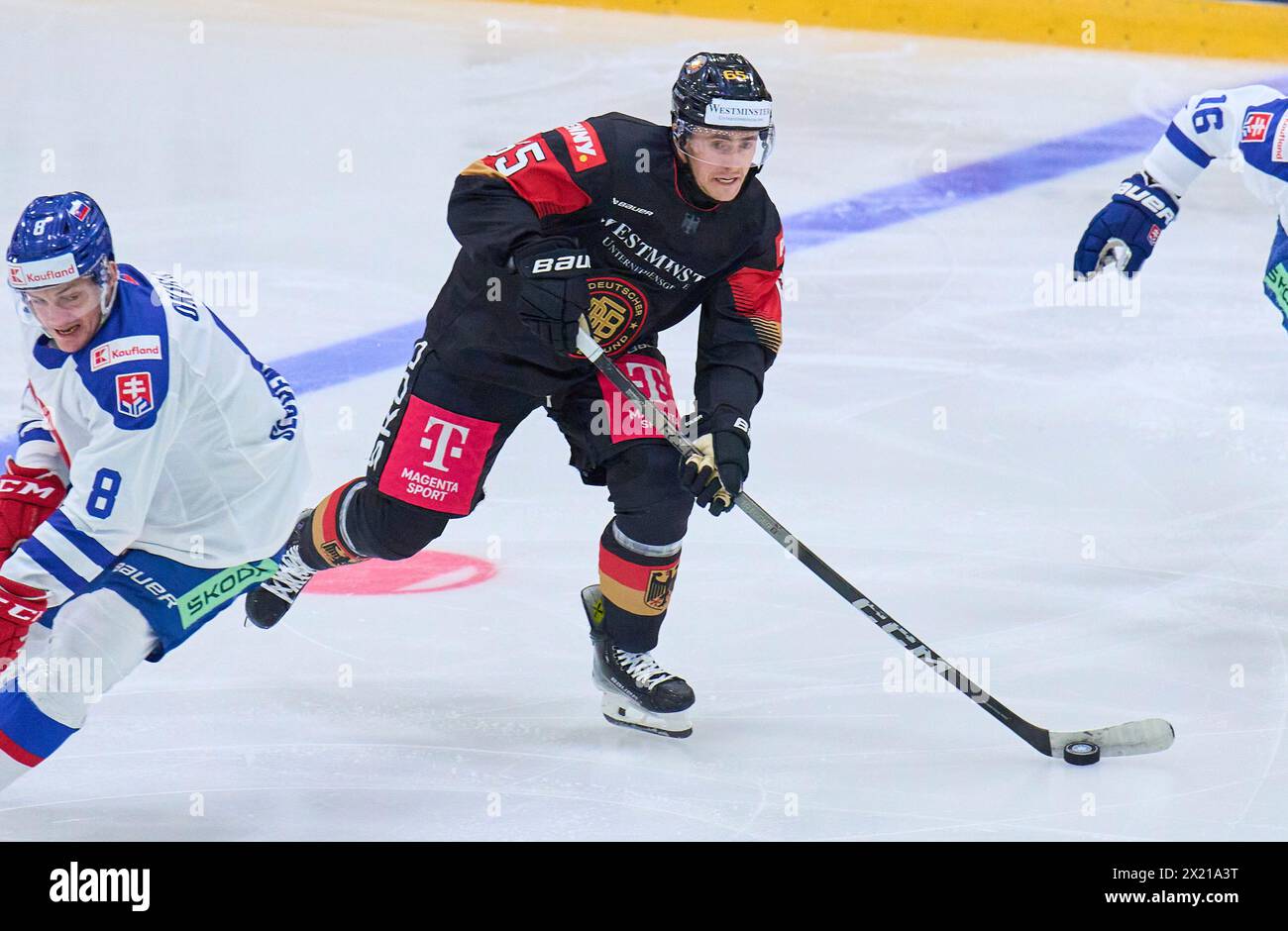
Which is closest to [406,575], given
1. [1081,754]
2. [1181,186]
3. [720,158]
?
[720,158]

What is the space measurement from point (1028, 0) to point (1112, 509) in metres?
5.40

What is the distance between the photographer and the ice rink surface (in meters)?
3.27

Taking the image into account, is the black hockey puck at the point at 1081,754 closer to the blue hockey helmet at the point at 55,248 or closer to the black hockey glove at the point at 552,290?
the black hockey glove at the point at 552,290

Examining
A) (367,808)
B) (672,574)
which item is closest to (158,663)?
(367,808)

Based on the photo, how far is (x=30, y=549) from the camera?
2783 mm

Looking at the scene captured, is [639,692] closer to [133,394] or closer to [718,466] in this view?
[718,466]

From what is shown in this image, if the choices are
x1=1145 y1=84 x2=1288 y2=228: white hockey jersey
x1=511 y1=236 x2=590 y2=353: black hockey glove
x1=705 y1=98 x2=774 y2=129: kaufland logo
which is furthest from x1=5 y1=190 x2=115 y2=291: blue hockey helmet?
x1=1145 y1=84 x2=1288 y2=228: white hockey jersey

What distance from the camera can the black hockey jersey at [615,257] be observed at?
3.45m

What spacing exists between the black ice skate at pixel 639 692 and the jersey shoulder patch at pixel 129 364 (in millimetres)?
1163

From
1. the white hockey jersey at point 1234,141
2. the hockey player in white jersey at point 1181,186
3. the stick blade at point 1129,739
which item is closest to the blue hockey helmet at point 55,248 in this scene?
the stick blade at point 1129,739

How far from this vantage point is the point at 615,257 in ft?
11.6

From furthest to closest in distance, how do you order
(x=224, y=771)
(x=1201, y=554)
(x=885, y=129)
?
(x=885, y=129) < (x=1201, y=554) < (x=224, y=771)

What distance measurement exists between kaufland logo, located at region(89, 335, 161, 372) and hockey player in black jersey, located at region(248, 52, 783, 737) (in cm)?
74
